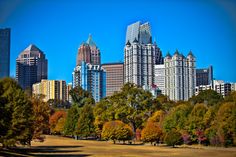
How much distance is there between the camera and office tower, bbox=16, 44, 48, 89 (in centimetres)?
16388

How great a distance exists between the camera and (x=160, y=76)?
139 m

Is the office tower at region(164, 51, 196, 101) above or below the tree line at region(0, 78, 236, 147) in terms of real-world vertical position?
above

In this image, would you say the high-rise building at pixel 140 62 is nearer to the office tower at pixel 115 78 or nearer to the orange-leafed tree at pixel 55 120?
the office tower at pixel 115 78

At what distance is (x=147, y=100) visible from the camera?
2238 inches

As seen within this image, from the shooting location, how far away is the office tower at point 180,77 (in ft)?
420

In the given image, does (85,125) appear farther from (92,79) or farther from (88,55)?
(88,55)

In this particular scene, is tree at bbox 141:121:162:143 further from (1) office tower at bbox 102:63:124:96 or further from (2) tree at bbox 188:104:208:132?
(1) office tower at bbox 102:63:124:96

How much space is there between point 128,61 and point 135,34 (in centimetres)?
3104

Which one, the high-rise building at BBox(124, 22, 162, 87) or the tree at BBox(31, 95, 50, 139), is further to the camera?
the high-rise building at BBox(124, 22, 162, 87)

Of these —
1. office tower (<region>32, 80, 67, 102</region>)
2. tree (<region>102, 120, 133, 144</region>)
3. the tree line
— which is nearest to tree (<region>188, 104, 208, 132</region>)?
the tree line

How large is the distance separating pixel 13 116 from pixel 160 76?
114492 mm

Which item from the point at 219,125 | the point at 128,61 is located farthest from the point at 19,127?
the point at 128,61

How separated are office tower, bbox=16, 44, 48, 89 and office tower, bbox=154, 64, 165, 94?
5241 cm

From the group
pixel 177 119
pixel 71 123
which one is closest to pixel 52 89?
pixel 71 123
